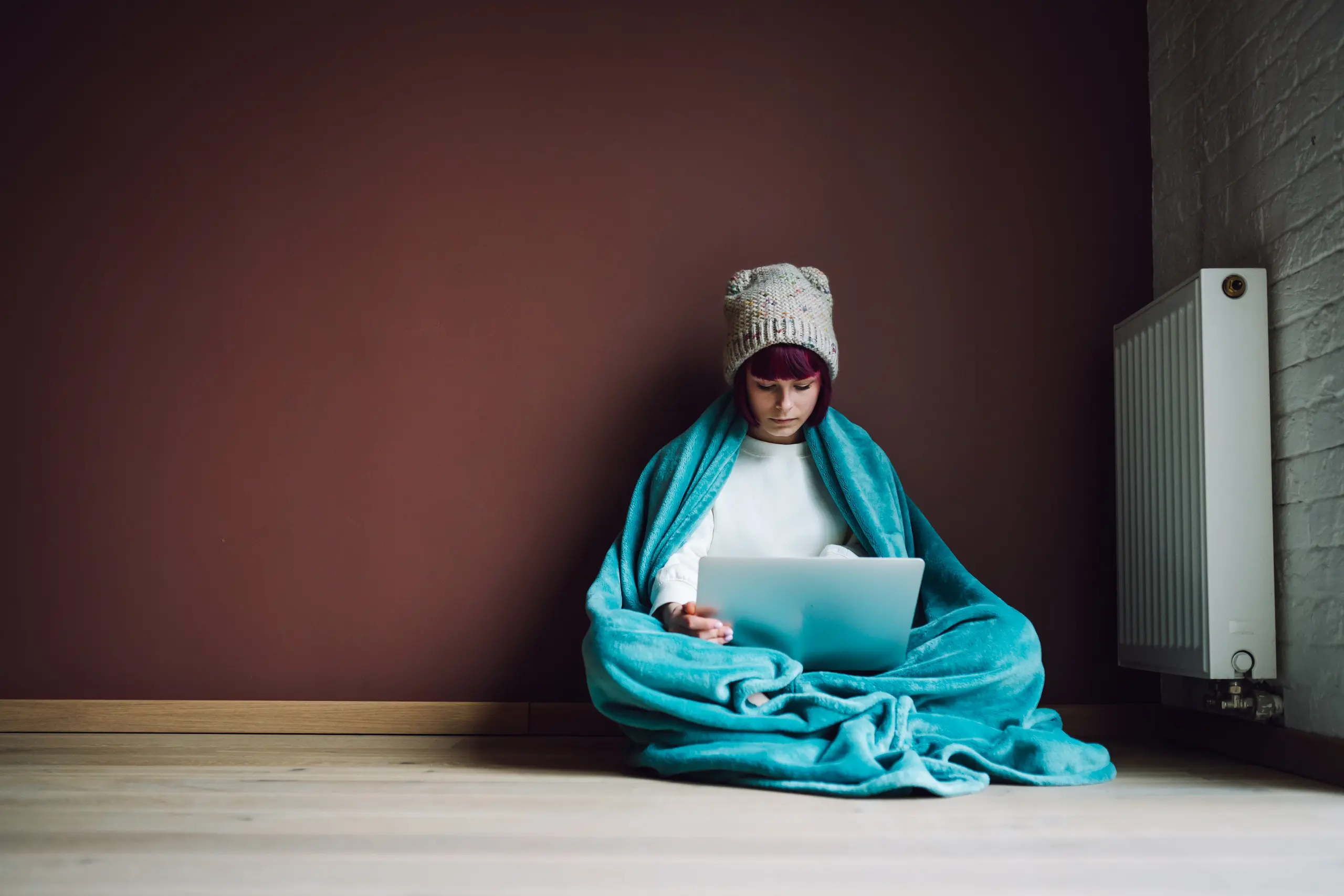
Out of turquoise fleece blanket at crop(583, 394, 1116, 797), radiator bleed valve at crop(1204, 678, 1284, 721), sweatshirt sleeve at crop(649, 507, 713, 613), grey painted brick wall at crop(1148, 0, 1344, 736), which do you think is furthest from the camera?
sweatshirt sleeve at crop(649, 507, 713, 613)

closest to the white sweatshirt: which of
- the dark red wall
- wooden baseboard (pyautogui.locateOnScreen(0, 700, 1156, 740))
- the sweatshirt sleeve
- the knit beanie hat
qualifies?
the sweatshirt sleeve

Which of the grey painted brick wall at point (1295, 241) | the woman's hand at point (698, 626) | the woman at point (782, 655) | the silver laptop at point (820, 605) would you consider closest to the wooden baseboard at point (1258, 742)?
the grey painted brick wall at point (1295, 241)

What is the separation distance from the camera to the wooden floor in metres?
1.02

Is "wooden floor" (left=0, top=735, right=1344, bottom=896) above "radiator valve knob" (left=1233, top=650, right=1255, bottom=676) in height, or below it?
below

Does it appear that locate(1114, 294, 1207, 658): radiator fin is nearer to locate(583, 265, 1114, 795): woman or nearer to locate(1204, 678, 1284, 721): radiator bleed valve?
locate(1204, 678, 1284, 721): radiator bleed valve

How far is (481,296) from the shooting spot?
2.34m

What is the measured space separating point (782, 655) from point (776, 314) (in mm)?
637

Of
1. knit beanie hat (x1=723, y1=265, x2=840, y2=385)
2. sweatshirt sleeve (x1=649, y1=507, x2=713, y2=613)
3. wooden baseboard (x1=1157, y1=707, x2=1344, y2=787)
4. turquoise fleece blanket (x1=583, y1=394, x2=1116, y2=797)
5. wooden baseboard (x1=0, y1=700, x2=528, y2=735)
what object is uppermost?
knit beanie hat (x1=723, y1=265, x2=840, y2=385)

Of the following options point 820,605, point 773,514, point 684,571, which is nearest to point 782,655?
point 820,605

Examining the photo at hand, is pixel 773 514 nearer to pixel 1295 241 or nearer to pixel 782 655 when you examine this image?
pixel 782 655

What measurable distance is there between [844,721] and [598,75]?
4.92ft

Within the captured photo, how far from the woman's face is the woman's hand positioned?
0.42 meters

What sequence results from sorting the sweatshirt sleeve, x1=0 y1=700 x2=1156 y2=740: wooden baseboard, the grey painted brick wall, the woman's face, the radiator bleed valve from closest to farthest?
the grey painted brick wall < the radiator bleed valve < the sweatshirt sleeve < the woman's face < x1=0 y1=700 x2=1156 y2=740: wooden baseboard

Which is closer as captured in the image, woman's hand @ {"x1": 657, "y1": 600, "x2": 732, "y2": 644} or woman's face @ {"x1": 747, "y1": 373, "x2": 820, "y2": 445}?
woman's hand @ {"x1": 657, "y1": 600, "x2": 732, "y2": 644}
